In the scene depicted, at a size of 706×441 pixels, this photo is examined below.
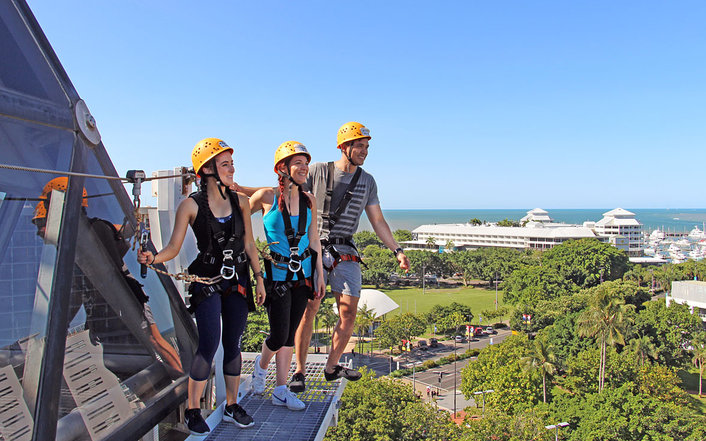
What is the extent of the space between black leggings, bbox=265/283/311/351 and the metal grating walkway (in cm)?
76

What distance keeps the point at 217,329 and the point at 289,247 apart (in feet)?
3.93

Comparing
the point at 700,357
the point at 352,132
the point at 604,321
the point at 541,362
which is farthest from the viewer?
the point at 700,357

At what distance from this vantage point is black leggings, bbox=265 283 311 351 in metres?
5.80

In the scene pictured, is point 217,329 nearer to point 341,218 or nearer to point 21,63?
point 341,218

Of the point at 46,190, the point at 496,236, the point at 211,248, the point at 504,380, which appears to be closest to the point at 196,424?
the point at 211,248

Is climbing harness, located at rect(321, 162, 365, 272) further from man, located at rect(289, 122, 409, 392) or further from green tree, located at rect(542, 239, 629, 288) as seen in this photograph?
green tree, located at rect(542, 239, 629, 288)

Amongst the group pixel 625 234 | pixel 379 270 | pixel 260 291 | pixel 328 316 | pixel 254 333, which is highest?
pixel 260 291

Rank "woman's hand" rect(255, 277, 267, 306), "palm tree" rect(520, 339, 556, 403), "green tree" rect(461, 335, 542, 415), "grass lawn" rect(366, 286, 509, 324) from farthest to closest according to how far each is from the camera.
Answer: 1. "grass lawn" rect(366, 286, 509, 324)
2. "palm tree" rect(520, 339, 556, 403)
3. "green tree" rect(461, 335, 542, 415)
4. "woman's hand" rect(255, 277, 267, 306)

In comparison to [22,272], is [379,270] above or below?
below

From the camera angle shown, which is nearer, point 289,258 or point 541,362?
point 289,258

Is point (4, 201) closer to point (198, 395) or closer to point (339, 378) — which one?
point (198, 395)

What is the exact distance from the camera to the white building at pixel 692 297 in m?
51.5

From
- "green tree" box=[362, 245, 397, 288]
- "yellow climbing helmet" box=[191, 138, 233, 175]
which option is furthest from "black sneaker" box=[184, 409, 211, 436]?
"green tree" box=[362, 245, 397, 288]

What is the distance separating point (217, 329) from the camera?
5254 millimetres
